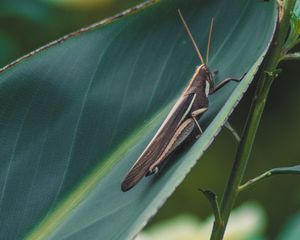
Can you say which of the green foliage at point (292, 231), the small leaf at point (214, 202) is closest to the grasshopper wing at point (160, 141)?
the small leaf at point (214, 202)

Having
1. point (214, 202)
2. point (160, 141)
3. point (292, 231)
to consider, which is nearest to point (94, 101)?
point (160, 141)

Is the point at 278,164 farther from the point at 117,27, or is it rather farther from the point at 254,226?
the point at 117,27

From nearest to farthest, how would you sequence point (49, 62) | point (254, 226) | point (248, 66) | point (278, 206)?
point (248, 66), point (49, 62), point (254, 226), point (278, 206)

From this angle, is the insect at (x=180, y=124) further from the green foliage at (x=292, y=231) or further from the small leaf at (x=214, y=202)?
the green foliage at (x=292, y=231)

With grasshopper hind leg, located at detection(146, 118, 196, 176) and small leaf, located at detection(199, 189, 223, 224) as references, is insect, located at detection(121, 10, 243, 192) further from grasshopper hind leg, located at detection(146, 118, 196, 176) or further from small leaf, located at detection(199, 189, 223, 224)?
small leaf, located at detection(199, 189, 223, 224)

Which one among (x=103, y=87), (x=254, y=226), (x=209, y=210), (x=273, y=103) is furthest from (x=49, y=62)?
(x=273, y=103)

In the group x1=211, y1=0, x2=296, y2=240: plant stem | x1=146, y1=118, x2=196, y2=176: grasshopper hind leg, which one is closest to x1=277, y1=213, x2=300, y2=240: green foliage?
x1=146, y1=118, x2=196, y2=176: grasshopper hind leg

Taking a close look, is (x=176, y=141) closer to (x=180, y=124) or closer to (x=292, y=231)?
(x=180, y=124)
